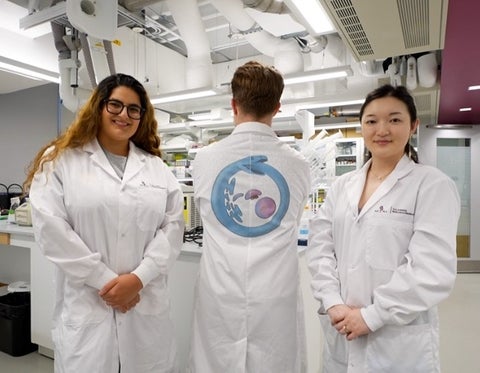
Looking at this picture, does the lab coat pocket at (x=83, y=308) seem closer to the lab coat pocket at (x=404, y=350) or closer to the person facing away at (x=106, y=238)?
the person facing away at (x=106, y=238)

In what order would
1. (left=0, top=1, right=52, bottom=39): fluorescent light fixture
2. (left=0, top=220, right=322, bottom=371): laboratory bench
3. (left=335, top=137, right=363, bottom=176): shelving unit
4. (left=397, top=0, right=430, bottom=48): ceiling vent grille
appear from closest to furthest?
(left=0, top=220, right=322, bottom=371): laboratory bench
(left=397, top=0, right=430, bottom=48): ceiling vent grille
(left=0, top=1, right=52, bottom=39): fluorescent light fixture
(left=335, top=137, right=363, bottom=176): shelving unit

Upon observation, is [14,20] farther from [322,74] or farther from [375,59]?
[375,59]

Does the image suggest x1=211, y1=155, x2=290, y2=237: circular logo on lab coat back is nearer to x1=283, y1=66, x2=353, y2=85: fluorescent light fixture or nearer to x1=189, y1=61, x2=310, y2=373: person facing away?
x1=189, y1=61, x2=310, y2=373: person facing away

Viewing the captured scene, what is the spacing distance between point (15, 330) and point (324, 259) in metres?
2.51

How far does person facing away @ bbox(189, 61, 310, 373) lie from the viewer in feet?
4.19

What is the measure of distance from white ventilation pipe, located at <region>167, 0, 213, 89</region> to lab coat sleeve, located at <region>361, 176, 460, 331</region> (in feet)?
12.0

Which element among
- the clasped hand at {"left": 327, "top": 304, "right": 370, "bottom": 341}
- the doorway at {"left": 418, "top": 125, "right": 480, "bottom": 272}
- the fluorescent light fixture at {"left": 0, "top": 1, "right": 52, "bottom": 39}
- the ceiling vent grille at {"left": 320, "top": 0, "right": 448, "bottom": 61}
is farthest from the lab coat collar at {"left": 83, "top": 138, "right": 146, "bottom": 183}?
the doorway at {"left": 418, "top": 125, "right": 480, "bottom": 272}

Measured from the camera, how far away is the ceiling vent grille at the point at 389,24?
243 centimetres

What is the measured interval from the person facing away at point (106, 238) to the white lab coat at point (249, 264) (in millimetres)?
218

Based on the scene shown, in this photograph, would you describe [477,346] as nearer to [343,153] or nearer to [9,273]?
[343,153]

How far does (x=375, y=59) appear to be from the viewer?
364cm

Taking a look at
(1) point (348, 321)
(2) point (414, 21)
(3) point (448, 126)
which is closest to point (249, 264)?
(1) point (348, 321)

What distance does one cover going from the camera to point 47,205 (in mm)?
1303

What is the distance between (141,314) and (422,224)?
1.10m
